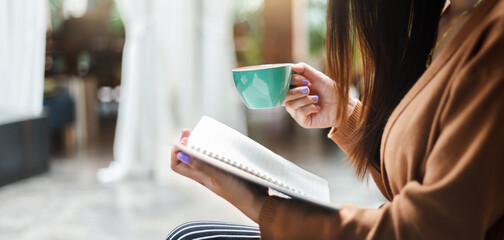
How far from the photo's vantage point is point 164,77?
3254mm

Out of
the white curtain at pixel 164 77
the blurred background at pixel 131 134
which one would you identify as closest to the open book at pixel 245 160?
the blurred background at pixel 131 134

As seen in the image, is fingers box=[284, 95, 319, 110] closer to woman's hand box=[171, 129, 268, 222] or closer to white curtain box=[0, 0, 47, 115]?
woman's hand box=[171, 129, 268, 222]

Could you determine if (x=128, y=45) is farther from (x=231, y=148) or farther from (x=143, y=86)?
(x=231, y=148)

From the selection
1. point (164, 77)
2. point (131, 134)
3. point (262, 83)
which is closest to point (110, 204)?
point (131, 134)

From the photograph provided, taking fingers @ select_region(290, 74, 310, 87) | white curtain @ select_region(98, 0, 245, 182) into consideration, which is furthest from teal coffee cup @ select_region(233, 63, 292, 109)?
white curtain @ select_region(98, 0, 245, 182)

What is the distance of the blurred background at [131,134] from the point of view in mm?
2396

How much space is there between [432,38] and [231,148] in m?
0.45

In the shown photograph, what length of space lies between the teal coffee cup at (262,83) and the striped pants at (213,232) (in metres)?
0.23

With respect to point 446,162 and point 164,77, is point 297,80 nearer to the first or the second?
point 446,162

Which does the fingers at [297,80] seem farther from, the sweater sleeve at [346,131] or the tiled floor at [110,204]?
the tiled floor at [110,204]

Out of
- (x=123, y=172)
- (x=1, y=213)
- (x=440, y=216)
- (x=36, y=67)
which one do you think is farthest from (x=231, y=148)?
(x=36, y=67)

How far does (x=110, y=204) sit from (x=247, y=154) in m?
2.10

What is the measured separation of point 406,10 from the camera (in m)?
0.81

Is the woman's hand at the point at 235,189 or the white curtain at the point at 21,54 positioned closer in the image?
the woman's hand at the point at 235,189
